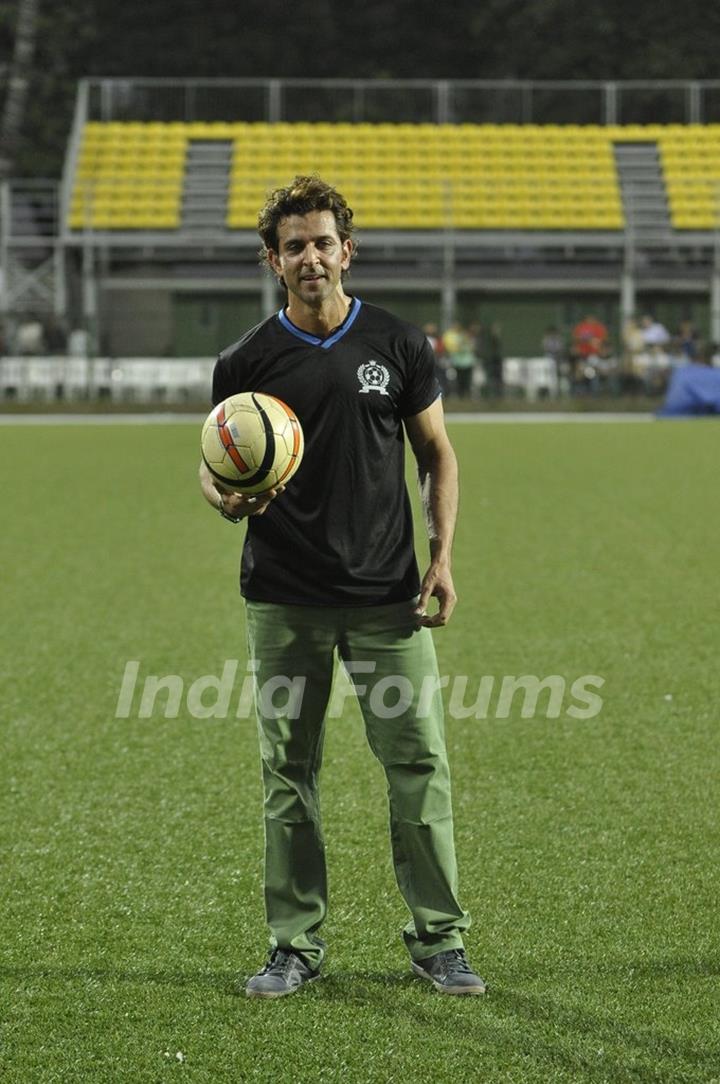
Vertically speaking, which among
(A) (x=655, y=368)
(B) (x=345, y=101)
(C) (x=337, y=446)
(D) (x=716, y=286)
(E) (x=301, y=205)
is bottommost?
(A) (x=655, y=368)

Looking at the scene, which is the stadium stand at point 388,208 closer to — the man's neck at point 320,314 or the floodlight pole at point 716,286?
the floodlight pole at point 716,286

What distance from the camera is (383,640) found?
416cm

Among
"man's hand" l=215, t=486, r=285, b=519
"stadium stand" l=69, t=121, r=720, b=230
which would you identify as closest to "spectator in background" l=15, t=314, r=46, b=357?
"stadium stand" l=69, t=121, r=720, b=230

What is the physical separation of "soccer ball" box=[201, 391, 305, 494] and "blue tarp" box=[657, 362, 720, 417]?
26.7 metres

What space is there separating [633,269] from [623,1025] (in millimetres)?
32135

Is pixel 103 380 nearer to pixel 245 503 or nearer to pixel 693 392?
pixel 693 392

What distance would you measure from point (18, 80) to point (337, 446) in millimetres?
42542

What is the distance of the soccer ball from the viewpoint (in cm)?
391

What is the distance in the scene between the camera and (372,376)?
405 cm

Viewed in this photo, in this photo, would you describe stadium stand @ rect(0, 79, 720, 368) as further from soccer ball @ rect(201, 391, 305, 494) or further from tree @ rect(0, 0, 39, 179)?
soccer ball @ rect(201, 391, 305, 494)

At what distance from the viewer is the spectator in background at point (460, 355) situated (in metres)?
31.0

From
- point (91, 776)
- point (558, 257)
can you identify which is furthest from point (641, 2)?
point (91, 776)

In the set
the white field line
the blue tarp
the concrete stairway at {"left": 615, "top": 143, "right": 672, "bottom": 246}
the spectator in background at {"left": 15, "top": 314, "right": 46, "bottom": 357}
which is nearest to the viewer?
the white field line

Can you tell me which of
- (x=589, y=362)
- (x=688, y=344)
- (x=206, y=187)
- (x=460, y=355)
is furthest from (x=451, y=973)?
(x=206, y=187)
